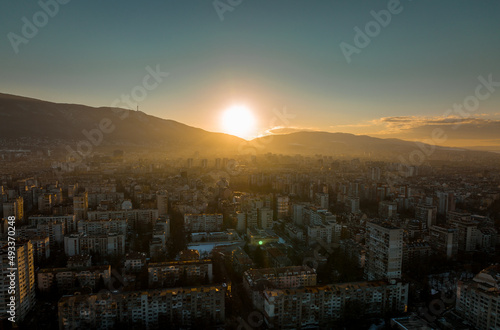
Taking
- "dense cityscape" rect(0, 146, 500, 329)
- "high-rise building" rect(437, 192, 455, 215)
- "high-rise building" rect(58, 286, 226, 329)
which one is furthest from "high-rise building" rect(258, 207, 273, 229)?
"high-rise building" rect(437, 192, 455, 215)

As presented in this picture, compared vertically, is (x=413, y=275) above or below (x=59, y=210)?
below

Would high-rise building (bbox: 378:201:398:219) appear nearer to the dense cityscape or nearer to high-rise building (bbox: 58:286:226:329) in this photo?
the dense cityscape

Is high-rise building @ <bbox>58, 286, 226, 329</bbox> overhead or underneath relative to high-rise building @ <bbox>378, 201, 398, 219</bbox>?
underneath

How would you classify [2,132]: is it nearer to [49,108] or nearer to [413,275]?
[49,108]

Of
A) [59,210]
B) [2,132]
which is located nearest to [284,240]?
[59,210]

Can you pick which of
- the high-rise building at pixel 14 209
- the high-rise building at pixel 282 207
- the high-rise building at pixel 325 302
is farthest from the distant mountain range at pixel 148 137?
the high-rise building at pixel 325 302

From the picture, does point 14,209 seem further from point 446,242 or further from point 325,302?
point 446,242
